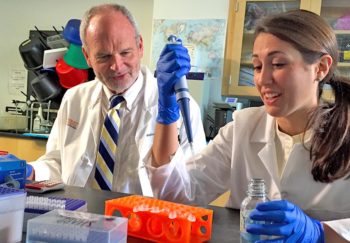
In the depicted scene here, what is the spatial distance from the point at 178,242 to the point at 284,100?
0.52 meters

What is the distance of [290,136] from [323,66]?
8.9 inches

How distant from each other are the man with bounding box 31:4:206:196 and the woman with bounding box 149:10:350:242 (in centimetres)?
26

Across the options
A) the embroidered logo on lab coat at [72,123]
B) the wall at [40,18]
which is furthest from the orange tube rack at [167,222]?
the wall at [40,18]

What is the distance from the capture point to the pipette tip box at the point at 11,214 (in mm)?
659

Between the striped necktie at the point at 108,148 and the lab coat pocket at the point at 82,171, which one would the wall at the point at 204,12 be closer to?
the striped necktie at the point at 108,148

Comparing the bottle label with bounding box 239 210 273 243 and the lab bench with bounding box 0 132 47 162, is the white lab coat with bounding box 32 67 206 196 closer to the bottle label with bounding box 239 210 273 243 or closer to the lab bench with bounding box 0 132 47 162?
the bottle label with bounding box 239 210 273 243

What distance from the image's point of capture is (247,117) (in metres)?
1.27

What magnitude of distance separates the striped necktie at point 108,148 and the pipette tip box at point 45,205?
2.06 ft

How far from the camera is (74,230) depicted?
0.61 metres

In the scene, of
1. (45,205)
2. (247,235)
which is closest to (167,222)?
(247,235)

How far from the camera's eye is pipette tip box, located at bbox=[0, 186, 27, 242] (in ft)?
2.16

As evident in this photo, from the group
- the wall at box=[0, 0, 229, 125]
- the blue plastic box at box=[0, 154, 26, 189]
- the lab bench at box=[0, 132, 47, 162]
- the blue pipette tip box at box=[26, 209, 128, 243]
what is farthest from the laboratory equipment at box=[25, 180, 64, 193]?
the wall at box=[0, 0, 229, 125]

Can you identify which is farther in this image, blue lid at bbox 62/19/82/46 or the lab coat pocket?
blue lid at bbox 62/19/82/46

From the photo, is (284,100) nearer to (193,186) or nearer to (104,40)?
(193,186)
